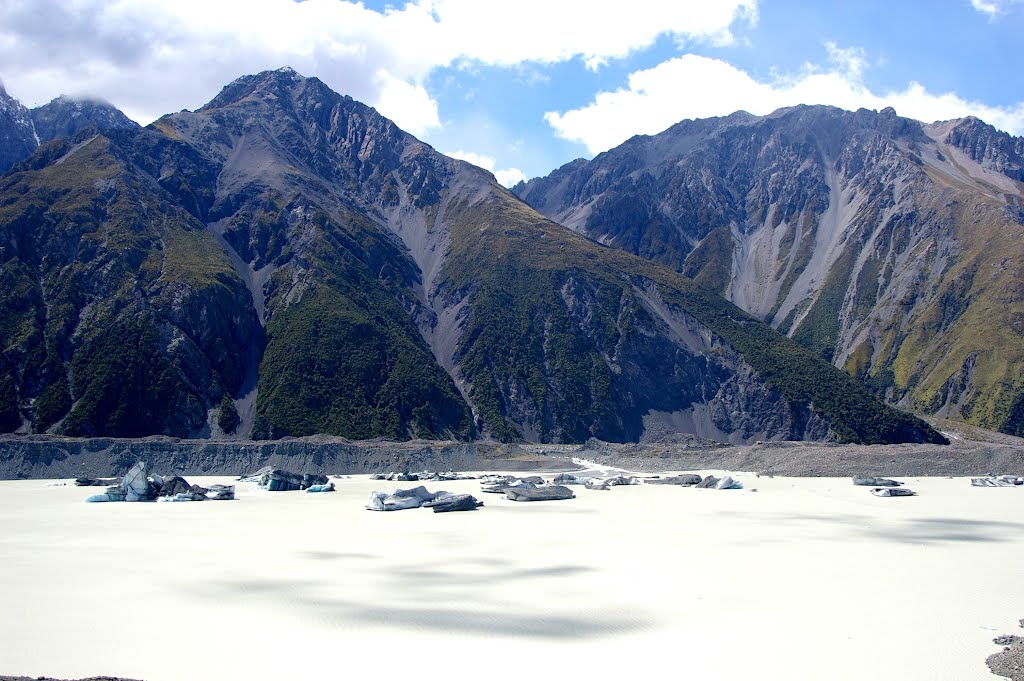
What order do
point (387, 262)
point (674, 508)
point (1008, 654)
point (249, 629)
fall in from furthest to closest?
point (387, 262), point (674, 508), point (249, 629), point (1008, 654)

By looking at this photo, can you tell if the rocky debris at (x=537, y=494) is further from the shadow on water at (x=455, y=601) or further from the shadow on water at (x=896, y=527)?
the shadow on water at (x=455, y=601)

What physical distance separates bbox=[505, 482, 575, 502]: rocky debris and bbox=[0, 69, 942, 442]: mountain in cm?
5642

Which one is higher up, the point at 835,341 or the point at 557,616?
the point at 835,341

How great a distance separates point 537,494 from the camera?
158ft

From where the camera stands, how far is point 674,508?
42250mm

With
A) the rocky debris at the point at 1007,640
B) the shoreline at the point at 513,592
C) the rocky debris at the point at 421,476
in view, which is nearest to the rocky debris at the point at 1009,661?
the rocky debris at the point at 1007,640

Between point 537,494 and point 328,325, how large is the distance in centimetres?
7540

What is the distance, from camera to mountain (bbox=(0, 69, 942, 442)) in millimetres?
102938

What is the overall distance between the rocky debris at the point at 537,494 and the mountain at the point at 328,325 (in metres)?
56.4

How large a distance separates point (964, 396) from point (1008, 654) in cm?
14452

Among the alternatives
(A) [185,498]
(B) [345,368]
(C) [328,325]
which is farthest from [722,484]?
(C) [328,325]

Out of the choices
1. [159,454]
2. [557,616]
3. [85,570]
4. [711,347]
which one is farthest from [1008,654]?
[711,347]

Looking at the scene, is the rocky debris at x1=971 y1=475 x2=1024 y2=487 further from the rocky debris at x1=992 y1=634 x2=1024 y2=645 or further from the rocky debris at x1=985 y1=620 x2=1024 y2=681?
the rocky debris at x1=985 y1=620 x2=1024 y2=681

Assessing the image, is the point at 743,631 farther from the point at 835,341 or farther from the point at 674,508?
the point at 835,341
